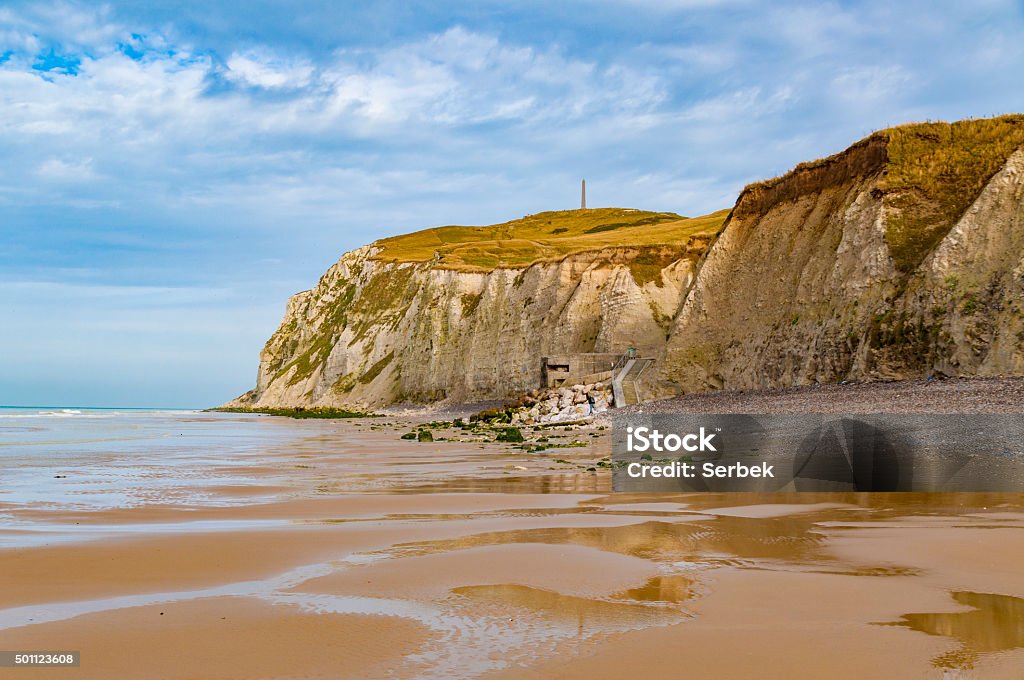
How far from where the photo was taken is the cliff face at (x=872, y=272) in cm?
2284

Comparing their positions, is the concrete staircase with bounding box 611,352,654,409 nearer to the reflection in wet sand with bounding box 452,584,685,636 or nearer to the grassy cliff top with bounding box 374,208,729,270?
the grassy cliff top with bounding box 374,208,729,270

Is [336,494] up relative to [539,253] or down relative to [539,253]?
down

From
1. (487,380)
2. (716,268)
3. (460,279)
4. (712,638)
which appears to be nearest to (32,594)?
(712,638)

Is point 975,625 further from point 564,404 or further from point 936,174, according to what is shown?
point 564,404

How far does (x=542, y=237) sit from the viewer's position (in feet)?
344

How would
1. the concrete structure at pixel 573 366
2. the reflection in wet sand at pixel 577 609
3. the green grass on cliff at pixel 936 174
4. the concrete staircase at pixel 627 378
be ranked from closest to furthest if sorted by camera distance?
1. the reflection in wet sand at pixel 577 609
2. the green grass on cliff at pixel 936 174
3. the concrete staircase at pixel 627 378
4. the concrete structure at pixel 573 366

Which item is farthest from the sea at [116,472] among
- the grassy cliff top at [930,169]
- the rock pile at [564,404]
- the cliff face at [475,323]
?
the cliff face at [475,323]

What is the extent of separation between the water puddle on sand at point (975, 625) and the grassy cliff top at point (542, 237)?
49.8m

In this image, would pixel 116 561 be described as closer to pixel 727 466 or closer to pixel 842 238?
pixel 727 466

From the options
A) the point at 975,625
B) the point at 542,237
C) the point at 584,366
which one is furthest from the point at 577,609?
the point at 542,237

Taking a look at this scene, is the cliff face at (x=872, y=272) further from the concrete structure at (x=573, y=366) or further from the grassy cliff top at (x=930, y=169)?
the concrete structure at (x=573, y=366)

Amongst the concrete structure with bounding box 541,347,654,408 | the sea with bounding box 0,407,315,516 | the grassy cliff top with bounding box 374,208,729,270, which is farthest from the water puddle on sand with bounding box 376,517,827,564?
the grassy cliff top with bounding box 374,208,729,270

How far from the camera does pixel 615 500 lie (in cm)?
1003

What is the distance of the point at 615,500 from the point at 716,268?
2897cm
